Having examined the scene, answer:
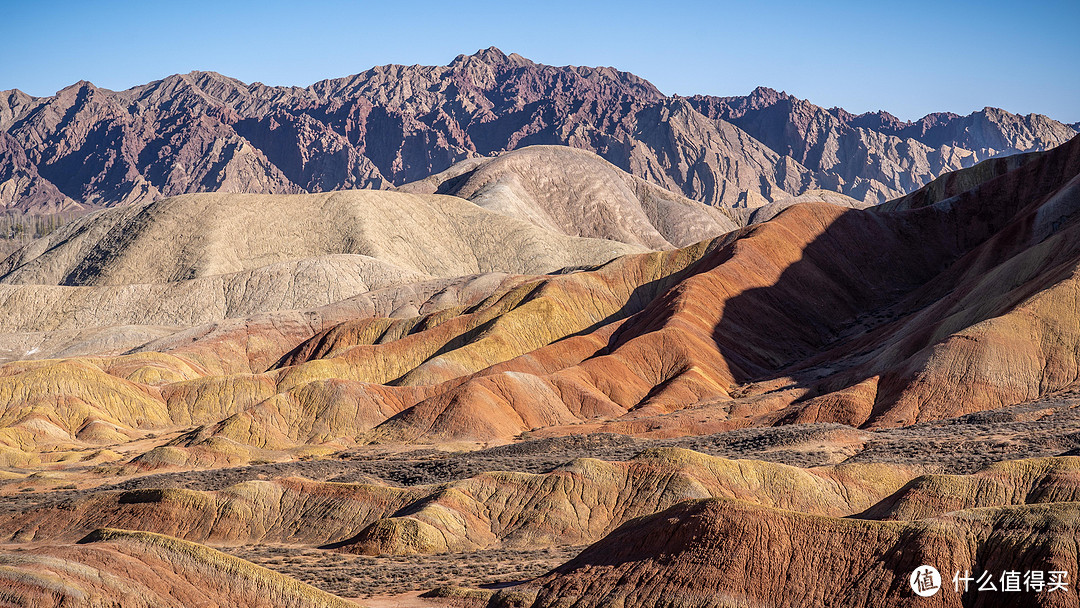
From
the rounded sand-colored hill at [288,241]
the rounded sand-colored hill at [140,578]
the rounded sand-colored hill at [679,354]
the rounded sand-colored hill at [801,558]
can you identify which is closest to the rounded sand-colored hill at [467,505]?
the rounded sand-colored hill at [801,558]

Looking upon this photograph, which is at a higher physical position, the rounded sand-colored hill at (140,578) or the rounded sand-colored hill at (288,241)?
the rounded sand-colored hill at (288,241)

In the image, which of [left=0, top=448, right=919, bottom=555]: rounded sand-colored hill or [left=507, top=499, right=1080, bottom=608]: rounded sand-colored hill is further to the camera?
[left=0, top=448, right=919, bottom=555]: rounded sand-colored hill

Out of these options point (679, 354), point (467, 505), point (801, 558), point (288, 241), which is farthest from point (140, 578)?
point (288, 241)

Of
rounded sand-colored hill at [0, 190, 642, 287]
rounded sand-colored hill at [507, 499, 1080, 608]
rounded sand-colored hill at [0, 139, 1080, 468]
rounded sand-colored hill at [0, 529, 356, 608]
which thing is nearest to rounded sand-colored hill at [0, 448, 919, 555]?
rounded sand-colored hill at [507, 499, 1080, 608]

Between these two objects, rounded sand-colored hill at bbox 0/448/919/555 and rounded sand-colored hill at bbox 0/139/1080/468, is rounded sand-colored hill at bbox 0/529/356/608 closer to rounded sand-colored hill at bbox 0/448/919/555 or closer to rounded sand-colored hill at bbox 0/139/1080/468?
rounded sand-colored hill at bbox 0/448/919/555

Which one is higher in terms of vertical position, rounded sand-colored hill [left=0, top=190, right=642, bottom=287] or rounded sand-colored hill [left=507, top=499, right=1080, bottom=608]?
rounded sand-colored hill [left=0, top=190, right=642, bottom=287]

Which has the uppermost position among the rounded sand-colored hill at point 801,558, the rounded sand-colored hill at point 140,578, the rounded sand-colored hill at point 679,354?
the rounded sand-colored hill at point 679,354

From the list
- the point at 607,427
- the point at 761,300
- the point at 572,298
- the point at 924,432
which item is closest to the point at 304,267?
the point at 572,298

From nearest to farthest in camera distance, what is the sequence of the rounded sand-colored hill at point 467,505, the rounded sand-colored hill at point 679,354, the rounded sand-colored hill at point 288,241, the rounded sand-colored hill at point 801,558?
1. the rounded sand-colored hill at point 801,558
2. the rounded sand-colored hill at point 467,505
3. the rounded sand-colored hill at point 679,354
4. the rounded sand-colored hill at point 288,241

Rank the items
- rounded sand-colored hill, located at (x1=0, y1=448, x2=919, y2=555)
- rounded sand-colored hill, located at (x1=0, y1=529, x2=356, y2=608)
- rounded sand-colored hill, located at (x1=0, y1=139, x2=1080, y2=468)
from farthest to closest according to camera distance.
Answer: rounded sand-colored hill, located at (x1=0, y1=139, x2=1080, y2=468) → rounded sand-colored hill, located at (x1=0, y1=448, x2=919, y2=555) → rounded sand-colored hill, located at (x1=0, y1=529, x2=356, y2=608)

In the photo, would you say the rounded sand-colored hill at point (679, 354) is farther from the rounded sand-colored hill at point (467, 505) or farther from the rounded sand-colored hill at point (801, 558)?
the rounded sand-colored hill at point (801, 558)

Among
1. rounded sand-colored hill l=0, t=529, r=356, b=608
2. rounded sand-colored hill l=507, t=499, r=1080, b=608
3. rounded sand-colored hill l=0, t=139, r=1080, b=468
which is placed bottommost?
rounded sand-colored hill l=0, t=529, r=356, b=608
